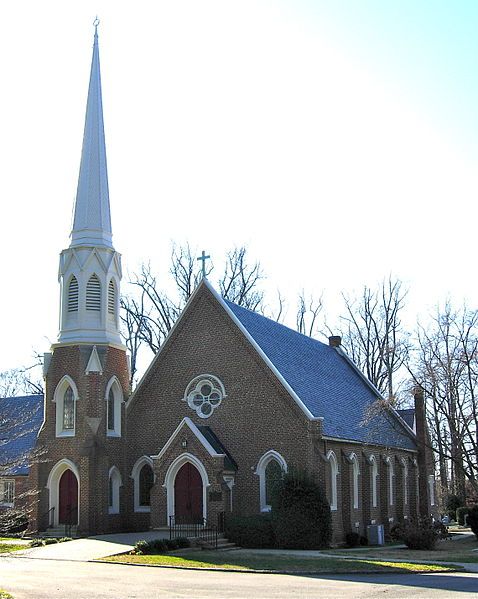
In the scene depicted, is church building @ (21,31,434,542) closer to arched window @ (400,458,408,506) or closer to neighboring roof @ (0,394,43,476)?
neighboring roof @ (0,394,43,476)

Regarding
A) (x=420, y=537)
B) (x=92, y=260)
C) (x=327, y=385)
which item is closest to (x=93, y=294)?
(x=92, y=260)

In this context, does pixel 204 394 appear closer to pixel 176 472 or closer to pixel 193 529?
pixel 176 472

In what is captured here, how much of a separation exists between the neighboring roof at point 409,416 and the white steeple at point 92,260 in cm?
2115

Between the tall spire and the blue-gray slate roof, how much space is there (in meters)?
7.27

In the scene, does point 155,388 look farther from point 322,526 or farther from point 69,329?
point 322,526

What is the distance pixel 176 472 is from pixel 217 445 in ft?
7.05

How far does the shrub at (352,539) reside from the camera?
→ 3631cm

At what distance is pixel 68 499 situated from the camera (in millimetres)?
36531

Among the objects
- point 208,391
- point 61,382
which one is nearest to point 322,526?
point 208,391

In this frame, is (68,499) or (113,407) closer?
(68,499)

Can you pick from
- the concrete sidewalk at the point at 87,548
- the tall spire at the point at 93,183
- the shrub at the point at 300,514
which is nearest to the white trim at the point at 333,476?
the shrub at the point at 300,514

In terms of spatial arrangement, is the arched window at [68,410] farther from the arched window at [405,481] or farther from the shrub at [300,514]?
the arched window at [405,481]

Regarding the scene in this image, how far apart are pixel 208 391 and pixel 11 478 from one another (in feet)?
38.9

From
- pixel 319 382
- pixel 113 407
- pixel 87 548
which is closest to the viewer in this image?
pixel 87 548
